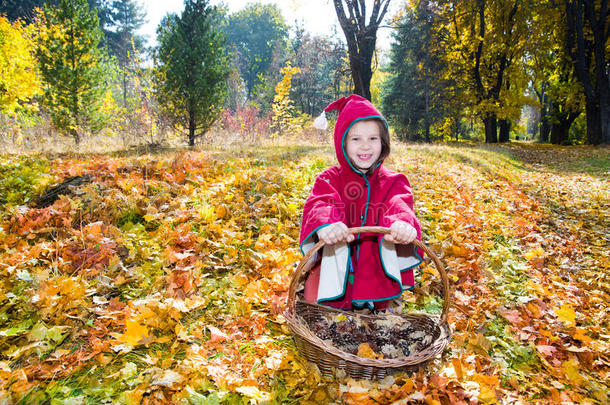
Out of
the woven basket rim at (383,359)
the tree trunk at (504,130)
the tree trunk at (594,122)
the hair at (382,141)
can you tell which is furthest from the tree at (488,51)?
the woven basket rim at (383,359)

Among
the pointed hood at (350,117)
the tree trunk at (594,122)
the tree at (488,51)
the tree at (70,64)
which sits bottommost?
the pointed hood at (350,117)

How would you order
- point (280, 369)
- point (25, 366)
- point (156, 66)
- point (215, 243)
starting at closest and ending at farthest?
point (25, 366)
point (280, 369)
point (215, 243)
point (156, 66)

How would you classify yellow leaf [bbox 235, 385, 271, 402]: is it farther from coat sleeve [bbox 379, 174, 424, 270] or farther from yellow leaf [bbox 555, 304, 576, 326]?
yellow leaf [bbox 555, 304, 576, 326]

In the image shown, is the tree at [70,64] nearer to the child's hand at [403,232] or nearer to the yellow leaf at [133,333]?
the yellow leaf at [133,333]

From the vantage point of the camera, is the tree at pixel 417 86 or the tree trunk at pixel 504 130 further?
the tree trunk at pixel 504 130

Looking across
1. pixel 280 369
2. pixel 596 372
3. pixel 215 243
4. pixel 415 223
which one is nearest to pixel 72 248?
pixel 215 243

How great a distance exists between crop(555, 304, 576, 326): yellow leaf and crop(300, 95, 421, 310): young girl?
1097 millimetres

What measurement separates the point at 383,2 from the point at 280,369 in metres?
11.5

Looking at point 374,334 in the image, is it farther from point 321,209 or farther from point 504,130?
point 504,130

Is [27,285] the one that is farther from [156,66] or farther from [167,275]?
[156,66]

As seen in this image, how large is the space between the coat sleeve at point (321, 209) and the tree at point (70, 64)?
34.3 feet

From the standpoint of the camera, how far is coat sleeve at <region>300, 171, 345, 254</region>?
1.93 metres

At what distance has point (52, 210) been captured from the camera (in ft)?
10.2

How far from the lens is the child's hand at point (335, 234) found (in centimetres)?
179
